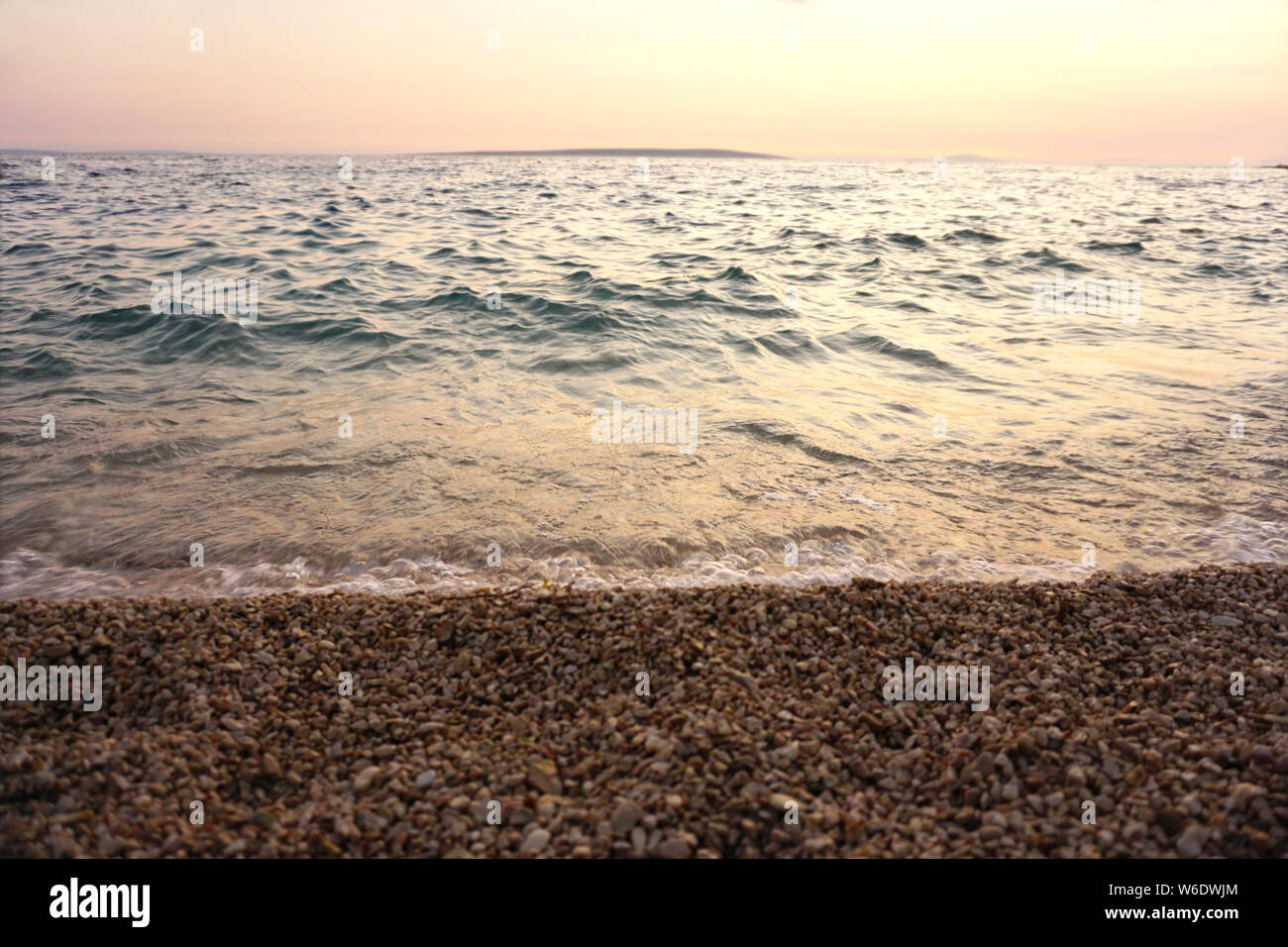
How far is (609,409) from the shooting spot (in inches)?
371

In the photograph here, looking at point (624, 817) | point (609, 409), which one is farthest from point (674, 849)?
point (609, 409)

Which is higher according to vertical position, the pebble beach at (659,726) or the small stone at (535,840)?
the pebble beach at (659,726)

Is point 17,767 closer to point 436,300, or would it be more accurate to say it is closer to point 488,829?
point 488,829

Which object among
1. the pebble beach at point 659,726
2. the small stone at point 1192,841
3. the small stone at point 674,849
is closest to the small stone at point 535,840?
the pebble beach at point 659,726

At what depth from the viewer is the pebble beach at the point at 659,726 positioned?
304 centimetres

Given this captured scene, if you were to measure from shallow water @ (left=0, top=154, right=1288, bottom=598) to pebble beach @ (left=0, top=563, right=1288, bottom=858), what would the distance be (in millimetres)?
983

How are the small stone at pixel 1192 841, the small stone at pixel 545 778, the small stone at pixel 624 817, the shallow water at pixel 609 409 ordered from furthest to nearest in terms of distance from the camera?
the shallow water at pixel 609 409
the small stone at pixel 545 778
the small stone at pixel 624 817
the small stone at pixel 1192 841

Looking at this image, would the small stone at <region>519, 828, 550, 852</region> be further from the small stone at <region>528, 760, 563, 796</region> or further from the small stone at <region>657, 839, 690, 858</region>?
the small stone at <region>657, 839, 690, 858</region>

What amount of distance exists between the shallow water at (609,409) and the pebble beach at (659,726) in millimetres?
983

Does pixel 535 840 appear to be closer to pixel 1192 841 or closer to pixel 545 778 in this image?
pixel 545 778

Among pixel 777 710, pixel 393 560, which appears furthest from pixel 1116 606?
pixel 393 560

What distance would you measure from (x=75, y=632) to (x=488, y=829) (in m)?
2.99

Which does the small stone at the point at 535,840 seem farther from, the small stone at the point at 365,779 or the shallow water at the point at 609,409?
the shallow water at the point at 609,409
